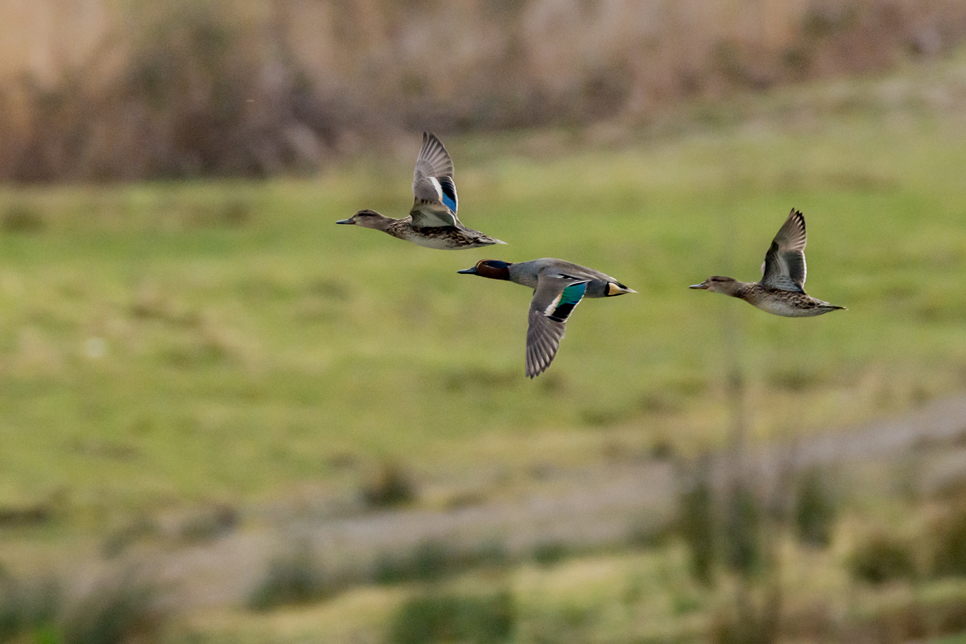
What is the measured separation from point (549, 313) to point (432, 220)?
0.43 m

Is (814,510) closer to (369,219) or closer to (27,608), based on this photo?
(27,608)

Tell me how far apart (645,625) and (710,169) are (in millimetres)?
19526

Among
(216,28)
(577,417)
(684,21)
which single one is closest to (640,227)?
(684,21)

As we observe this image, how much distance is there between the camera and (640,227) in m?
35.4

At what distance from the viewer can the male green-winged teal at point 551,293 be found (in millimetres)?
2828

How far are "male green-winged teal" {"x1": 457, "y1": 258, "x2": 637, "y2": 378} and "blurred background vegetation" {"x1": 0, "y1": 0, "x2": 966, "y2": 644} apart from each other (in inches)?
520

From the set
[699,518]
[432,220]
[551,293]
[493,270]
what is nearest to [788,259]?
[551,293]

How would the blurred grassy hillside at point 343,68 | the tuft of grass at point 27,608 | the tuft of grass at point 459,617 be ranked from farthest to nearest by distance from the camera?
the blurred grassy hillside at point 343,68
the tuft of grass at point 459,617
the tuft of grass at point 27,608

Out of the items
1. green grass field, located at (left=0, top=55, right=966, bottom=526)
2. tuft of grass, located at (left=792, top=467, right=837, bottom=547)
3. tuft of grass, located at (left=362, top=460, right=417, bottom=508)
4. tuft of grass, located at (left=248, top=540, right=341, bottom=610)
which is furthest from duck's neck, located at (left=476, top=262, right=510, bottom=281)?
green grass field, located at (left=0, top=55, right=966, bottom=526)

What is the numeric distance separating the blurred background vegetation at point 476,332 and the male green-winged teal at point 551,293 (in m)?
13.2

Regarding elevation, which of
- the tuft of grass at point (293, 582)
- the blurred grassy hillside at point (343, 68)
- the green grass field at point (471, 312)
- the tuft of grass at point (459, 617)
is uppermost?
the blurred grassy hillside at point (343, 68)

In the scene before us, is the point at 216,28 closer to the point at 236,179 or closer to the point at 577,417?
the point at 236,179

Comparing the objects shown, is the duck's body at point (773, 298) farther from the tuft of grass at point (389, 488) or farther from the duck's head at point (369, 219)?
the tuft of grass at point (389, 488)

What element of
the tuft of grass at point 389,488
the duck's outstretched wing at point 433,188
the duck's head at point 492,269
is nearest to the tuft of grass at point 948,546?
the tuft of grass at point 389,488
